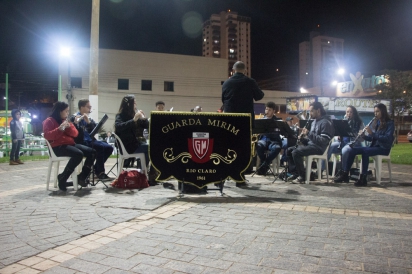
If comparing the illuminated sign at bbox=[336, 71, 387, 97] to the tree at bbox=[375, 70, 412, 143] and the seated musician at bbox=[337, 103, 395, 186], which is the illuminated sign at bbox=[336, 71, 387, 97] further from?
the seated musician at bbox=[337, 103, 395, 186]

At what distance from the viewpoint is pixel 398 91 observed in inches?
1336

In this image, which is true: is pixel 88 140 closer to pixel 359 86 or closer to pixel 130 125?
pixel 130 125

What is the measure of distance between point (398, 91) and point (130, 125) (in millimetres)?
35337

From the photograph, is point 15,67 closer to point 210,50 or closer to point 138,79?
point 138,79

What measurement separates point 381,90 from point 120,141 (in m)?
36.0

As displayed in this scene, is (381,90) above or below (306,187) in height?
above

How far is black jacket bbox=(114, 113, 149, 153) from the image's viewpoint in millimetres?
5945

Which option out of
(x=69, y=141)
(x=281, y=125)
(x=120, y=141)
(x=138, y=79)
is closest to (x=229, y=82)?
(x=281, y=125)

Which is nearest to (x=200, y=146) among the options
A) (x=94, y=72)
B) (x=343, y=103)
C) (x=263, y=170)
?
(x=263, y=170)

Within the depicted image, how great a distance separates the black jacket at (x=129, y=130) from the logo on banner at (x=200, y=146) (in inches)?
54.9

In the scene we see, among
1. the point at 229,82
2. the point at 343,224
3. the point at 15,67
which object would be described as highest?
the point at 15,67

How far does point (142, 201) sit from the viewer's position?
4.66 m

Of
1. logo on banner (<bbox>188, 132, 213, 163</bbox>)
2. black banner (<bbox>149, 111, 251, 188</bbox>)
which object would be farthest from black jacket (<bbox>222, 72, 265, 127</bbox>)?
logo on banner (<bbox>188, 132, 213, 163</bbox>)

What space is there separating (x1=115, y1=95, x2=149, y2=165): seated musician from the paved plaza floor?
1.05 meters
